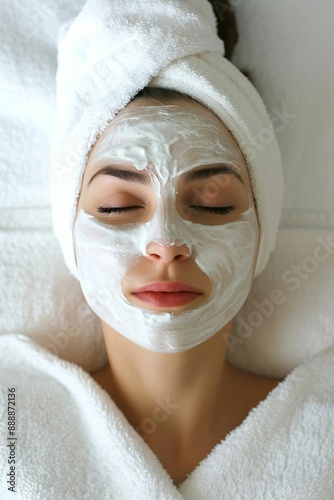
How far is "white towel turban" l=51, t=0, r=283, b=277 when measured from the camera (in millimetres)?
962

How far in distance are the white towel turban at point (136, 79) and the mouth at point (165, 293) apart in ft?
0.73

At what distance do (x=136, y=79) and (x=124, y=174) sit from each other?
0.16m

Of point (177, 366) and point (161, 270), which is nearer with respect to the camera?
point (161, 270)

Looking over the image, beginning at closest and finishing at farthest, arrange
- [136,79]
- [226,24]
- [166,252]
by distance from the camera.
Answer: [166,252] < [136,79] < [226,24]

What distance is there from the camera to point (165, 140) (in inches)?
35.5

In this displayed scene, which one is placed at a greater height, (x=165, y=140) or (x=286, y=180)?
(x=165, y=140)

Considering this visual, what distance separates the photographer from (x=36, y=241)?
3.86 ft

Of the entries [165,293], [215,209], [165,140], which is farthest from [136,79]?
[165,293]

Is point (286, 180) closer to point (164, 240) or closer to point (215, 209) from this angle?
point (215, 209)

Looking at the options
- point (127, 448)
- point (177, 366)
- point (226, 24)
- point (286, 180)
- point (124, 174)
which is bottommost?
point (127, 448)

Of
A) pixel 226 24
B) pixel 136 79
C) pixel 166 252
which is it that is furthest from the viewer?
pixel 226 24

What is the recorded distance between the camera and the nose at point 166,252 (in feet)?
2.76

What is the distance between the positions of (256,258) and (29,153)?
1.66 feet

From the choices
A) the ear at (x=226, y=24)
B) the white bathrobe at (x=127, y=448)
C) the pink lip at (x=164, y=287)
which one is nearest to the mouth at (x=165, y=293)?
the pink lip at (x=164, y=287)
